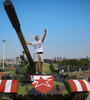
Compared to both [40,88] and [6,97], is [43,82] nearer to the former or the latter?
[40,88]

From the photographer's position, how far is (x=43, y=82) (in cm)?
Answer: 575

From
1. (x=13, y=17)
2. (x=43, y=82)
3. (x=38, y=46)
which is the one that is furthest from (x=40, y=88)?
(x=13, y=17)

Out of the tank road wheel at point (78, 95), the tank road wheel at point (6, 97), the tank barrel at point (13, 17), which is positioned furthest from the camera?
the tank road wheel at point (78, 95)

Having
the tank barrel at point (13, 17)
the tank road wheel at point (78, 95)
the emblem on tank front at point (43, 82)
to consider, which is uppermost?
the tank barrel at point (13, 17)

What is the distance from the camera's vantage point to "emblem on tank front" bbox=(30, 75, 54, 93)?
5.43 metres

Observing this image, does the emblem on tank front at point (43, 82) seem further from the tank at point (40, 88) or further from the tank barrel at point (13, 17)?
the tank barrel at point (13, 17)

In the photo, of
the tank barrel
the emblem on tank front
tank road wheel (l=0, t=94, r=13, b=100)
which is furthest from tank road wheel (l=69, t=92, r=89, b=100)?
the tank barrel

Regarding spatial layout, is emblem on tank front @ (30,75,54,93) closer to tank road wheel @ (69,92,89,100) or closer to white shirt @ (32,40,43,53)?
tank road wheel @ (69,92,89,100)

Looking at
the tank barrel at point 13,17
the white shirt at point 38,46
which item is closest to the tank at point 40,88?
the tank barrel at point 13,17

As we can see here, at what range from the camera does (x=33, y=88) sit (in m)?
5.39

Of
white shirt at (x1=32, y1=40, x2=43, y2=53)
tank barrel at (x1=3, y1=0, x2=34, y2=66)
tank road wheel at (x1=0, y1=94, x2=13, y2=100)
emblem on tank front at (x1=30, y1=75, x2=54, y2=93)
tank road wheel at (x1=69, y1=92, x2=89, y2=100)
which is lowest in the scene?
tank road wheel at (x1=69, y1=92, x2=89, y2=100)

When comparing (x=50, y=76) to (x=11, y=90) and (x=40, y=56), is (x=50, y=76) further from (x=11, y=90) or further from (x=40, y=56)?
(x=11, y=90)

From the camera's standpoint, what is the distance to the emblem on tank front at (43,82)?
17.8ft

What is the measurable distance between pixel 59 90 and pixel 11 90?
1.55 metres
